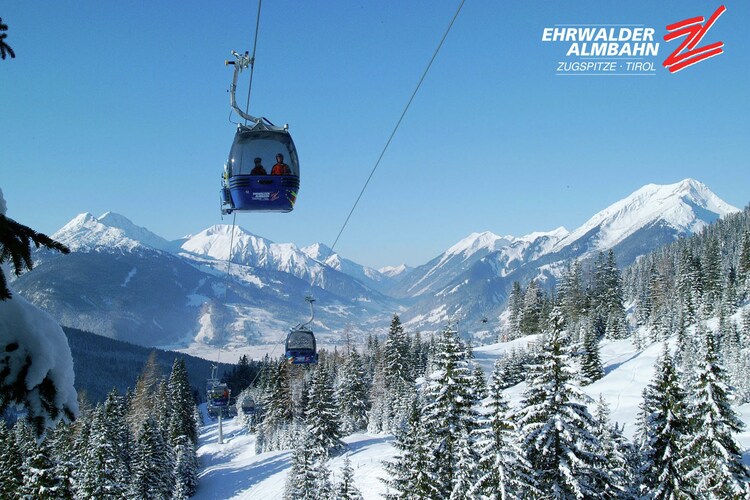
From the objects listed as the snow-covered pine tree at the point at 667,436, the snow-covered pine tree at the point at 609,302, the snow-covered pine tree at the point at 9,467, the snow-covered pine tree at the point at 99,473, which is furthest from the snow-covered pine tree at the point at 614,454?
the snow-covered pine tree at the point at 609,302

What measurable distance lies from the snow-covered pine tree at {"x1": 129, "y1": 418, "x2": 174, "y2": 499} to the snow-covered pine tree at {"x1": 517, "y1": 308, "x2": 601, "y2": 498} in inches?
1434

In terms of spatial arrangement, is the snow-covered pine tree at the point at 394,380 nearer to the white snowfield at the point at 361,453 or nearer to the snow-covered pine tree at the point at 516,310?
the white snowfield at the point at 361,453

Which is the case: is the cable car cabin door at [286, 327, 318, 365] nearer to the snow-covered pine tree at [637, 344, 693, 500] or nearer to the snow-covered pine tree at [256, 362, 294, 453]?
the snow-covered pine tree at [637, 344, 693, 500]

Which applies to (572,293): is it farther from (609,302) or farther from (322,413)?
(322,413)

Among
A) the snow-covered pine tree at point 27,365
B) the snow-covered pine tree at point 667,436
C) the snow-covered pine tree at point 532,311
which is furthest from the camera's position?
the snow-covered pine tree at point 532,311

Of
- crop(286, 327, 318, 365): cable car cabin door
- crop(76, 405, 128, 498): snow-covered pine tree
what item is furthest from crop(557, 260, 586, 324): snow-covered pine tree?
crop(76, 405, 128, 498): snow-covered pine tree

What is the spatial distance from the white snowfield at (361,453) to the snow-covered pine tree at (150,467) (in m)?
11.2

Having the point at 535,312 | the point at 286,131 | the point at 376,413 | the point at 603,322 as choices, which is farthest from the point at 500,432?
the point at 535,312

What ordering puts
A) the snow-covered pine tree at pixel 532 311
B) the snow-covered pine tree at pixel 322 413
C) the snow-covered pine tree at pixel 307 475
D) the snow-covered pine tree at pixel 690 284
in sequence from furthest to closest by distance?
the snow-covered pine tree at pixel 532 311
the snow-covered pine tree at pixel 690 284
the snow-covered pine tree at pixel 322 413
the snow-covered pine tree at pixel 307 475

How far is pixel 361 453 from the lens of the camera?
58.8m

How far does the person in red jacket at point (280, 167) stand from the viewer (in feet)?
54.7

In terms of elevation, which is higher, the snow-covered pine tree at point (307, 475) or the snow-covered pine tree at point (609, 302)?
the snow-covered pine tree at point (609, 302)

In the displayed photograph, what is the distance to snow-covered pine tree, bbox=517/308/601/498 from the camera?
2039 cm

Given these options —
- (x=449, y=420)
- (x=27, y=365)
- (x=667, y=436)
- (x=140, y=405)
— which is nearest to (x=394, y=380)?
(x=140, y=405)
